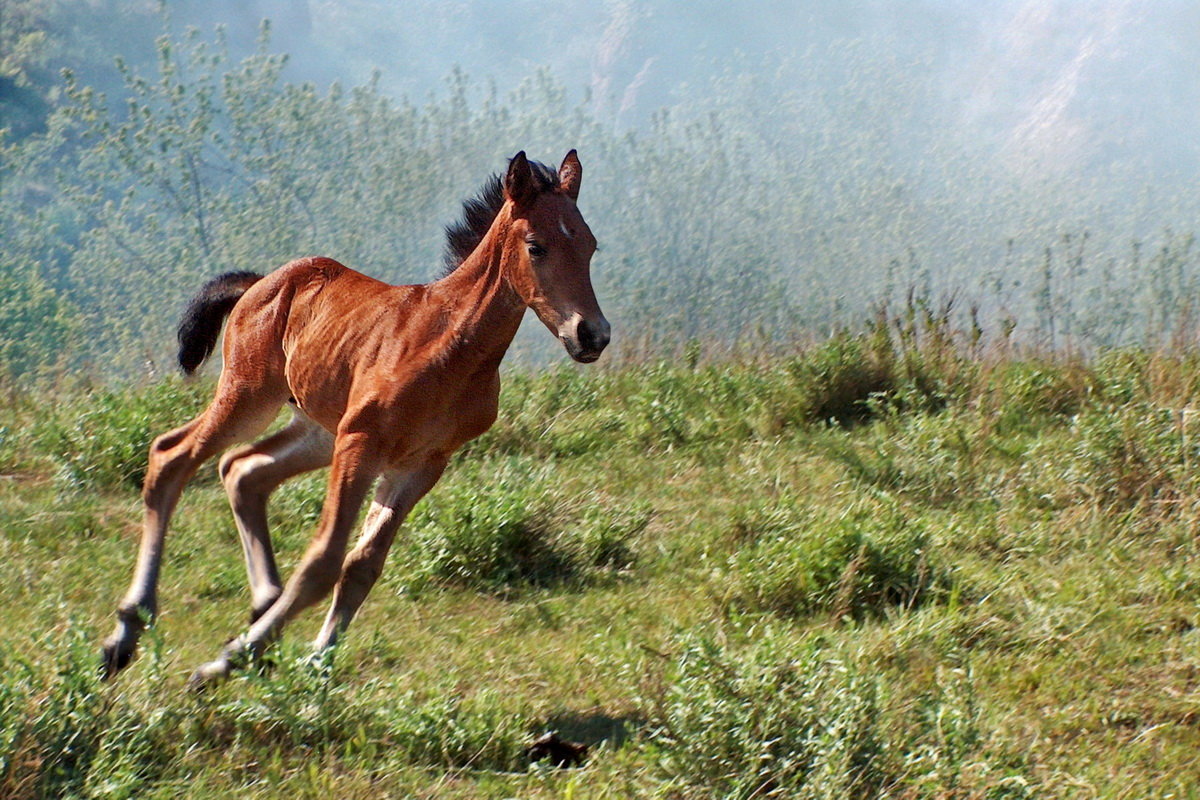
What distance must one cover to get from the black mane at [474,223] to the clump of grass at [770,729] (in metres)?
2.22

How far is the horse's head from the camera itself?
420cm

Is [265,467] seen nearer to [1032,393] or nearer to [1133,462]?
[1133,462]

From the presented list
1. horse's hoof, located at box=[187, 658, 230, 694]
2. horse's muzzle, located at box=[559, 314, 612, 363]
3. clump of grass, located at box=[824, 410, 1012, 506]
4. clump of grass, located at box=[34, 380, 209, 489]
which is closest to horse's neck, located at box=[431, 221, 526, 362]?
horse's muzzle, located at box=[559, 314, 612, 363]

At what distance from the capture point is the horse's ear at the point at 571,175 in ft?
15.5

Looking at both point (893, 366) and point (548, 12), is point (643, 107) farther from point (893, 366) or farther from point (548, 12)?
point (893, 366)

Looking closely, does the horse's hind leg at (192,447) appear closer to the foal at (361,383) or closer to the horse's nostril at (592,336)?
the foal at (361,383)

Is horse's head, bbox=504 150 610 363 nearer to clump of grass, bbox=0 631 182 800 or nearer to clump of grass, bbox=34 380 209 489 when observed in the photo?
clump of grass, bbox=0 631 182 800

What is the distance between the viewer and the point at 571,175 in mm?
4781

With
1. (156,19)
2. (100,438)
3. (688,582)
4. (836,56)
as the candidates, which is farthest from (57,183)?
(688,582)

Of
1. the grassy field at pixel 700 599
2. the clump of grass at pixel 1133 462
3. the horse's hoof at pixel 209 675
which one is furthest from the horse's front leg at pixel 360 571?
the clump of grass at pixel 1133 462

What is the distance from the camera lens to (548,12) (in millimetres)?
67000

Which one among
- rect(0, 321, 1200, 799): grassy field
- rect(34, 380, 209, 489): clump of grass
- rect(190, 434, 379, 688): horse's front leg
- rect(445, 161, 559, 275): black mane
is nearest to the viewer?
rect(0, 321, 1200, 799): grassy field

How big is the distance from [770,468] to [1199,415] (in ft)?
8.23

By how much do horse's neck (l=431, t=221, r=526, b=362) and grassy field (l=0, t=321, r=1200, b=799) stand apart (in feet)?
4.28
